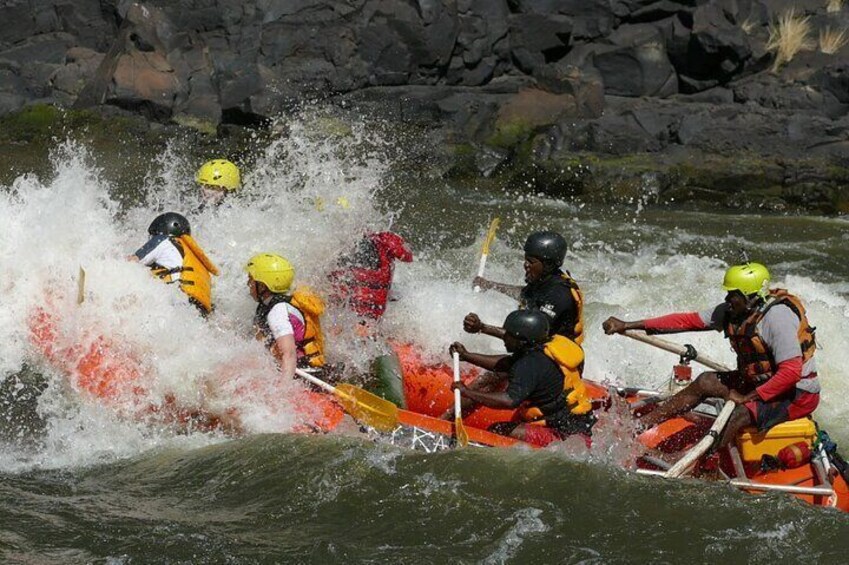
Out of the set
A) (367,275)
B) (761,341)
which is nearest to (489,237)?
(367,275)

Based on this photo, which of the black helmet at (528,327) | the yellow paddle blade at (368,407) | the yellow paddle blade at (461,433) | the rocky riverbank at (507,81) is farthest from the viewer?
the rocky riverbank at (507,81)

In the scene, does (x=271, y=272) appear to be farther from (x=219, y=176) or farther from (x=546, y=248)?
(x=219, y=176)

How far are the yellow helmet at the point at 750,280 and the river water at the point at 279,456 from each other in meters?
1.25

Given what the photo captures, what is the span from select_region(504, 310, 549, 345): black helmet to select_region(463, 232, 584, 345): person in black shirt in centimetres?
65

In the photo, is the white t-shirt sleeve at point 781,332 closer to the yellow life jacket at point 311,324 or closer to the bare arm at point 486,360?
the bare arm at point 486,360

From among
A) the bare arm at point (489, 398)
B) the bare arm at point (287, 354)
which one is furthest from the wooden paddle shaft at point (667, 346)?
the bare arm at point (287, 354)

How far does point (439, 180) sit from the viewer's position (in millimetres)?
17141

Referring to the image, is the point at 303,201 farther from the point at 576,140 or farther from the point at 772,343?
the point at 576,140

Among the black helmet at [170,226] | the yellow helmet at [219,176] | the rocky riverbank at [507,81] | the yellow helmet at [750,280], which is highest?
the rocky riverbank at [507,81]

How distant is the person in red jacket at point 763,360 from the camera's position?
700 cm

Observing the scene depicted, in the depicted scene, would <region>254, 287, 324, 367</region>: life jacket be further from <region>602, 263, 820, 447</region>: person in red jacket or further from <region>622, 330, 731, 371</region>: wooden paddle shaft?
<region>602, 263, 820, 447</region>: person in red jacket

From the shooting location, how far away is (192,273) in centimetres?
840

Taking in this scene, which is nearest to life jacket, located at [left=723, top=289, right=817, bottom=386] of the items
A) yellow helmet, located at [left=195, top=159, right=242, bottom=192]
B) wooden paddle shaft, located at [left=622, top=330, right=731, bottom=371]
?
wooden paddle shaft, located at [left=622, top=330, right=731, bottom=371]

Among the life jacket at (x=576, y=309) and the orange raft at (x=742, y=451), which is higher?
the life jacket at (x=576, y=309)
